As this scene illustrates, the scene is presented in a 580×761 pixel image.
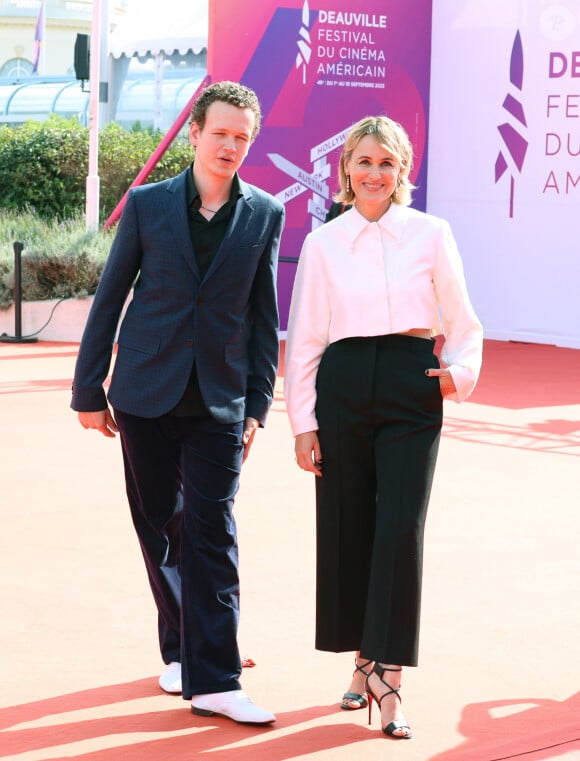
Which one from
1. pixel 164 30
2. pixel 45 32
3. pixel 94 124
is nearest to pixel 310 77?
pixel 94 124

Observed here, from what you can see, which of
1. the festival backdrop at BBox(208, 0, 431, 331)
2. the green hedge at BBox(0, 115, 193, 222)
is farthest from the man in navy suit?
the green hedge at BBox(0, 115, 193, 222)

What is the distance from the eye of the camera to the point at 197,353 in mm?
3945

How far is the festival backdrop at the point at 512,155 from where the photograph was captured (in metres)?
15.7

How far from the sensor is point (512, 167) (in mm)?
16203

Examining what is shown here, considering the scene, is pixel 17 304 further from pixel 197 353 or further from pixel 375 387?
pixel 375 387

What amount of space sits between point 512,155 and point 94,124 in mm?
5310

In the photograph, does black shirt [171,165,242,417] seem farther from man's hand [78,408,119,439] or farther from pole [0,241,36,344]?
pole [0,241,36,344]

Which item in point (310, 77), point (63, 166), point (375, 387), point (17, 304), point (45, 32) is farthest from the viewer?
point (45, 32)

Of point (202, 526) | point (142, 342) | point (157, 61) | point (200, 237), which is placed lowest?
point (202, 526)

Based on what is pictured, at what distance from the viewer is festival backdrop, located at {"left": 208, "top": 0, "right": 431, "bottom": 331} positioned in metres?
15.4

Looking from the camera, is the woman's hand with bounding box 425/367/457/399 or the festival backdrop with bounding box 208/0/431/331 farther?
the festival backdrop with bounding box 208/0/431/331

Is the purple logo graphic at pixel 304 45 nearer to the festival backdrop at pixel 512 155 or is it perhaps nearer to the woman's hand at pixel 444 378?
the festival backdrop at pixel 512 155

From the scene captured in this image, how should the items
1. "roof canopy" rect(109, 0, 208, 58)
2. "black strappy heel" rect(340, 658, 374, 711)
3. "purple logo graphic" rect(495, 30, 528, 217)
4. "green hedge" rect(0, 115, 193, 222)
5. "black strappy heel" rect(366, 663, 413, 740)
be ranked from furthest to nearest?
1. "roof canopy" rect(109, 0, 208, 58)
2. "green hedge" rect(0, 115, 193, 222)
3. "purple logo graphic" rect(495, 30, 528, 217)
4. "black strappy heel" rect(340, 658, 374, 711)
5. "black strappy heel" rect(366, 663, 413, 740)

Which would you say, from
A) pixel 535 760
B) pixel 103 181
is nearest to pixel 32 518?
pixel 535 760
